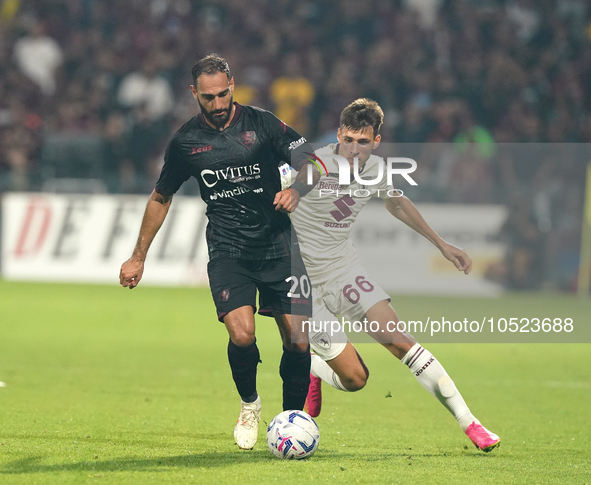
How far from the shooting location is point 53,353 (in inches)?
389

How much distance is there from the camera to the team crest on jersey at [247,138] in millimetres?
5775

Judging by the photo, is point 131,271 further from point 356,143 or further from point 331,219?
point 356,143

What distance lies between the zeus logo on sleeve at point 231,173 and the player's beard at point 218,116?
10.9 inches

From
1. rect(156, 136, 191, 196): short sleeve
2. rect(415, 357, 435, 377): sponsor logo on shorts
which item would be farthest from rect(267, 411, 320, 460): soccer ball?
rect(156, 136, 191, 196): short sleeve

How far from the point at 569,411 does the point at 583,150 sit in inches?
328

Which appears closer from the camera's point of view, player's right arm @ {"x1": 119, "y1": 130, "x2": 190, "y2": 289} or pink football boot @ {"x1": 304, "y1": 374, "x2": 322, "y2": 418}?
player's right arm @ {"x1": 119, "y1": 130, "x2": 190, "y2": 289}

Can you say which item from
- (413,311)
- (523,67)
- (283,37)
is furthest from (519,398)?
(283,37)

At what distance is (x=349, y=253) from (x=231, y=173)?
4.02 ft

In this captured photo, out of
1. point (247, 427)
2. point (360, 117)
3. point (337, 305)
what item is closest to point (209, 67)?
point (360, 117)

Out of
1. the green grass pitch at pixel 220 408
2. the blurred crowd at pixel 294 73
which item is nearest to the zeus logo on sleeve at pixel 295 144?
the green grass pitch at pixel 220 408

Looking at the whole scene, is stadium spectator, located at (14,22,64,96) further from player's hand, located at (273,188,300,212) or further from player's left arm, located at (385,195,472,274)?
player's hand, located at (273,188,300,212)

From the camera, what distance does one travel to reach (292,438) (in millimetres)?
5359

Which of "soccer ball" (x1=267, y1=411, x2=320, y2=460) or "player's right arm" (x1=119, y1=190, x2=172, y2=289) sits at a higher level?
"player's right arm" (x1=119, y1=190, x2=172, y2=289)

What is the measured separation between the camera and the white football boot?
18.6 feet
